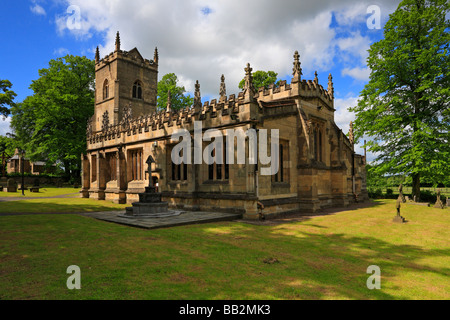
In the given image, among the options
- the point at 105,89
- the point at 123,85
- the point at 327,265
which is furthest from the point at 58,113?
the point at 327,265

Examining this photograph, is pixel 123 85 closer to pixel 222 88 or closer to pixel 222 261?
pixel 222 88

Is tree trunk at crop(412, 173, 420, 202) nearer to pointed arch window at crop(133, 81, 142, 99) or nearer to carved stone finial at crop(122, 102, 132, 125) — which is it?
carved stone finial at crop(122, 102, 132, 125)

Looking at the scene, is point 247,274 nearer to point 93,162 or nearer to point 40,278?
point 40,278


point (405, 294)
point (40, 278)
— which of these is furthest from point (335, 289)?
point (40, 278)

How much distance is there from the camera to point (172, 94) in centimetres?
4772

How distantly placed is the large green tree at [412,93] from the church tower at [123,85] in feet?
98.2

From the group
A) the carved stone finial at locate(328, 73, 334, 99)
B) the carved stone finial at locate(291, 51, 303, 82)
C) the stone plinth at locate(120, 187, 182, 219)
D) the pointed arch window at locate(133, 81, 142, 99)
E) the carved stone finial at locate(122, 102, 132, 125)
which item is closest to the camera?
the stone plinth at locate(120, 187, 182, 219)

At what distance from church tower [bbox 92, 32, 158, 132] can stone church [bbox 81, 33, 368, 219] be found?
26.1 feet

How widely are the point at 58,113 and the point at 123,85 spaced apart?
39.4ft

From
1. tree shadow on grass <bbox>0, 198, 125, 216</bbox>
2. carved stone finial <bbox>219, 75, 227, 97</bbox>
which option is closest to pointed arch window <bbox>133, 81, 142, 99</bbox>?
carved stone finial <bbox>219, 75, 227, 97</bbox>

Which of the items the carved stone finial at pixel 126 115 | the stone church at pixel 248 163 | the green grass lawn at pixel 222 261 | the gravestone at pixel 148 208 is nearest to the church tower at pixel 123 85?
the carved stone finial at pixel 126 115

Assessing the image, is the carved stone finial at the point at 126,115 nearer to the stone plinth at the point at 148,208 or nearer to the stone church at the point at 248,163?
the stone church at the point at 248,163

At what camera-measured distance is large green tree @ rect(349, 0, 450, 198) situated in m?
20.8
